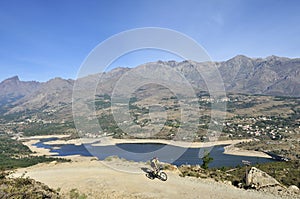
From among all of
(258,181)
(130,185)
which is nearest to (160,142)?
(258,181)

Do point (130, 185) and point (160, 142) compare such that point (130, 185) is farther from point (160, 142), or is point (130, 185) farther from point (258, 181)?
point (160, 142)

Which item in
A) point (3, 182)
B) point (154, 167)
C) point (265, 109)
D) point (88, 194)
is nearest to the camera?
point (3, 182)

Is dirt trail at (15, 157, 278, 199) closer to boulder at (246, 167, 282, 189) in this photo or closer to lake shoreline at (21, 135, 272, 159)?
boulder at (246, 167, 282, 189)

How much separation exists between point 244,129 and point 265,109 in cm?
5321

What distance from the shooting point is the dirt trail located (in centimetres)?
1191

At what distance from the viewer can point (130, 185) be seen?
41.8ft

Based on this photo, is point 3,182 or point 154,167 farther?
point 154,167

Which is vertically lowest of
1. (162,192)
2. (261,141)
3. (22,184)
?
(261,141)

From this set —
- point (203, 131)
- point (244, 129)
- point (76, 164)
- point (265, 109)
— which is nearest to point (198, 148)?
point (203, 131)

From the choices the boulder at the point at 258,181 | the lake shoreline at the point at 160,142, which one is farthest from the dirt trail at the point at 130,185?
the lake shoreline at the point at 160,142

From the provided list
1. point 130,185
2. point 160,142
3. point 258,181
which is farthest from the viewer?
point 160,142

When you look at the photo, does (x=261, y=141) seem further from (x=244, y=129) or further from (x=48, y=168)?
(x=48, y=168)

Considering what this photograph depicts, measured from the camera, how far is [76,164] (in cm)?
1786

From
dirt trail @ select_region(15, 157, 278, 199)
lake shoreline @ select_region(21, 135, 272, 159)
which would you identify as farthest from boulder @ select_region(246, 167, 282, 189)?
lake shoreline @ select_region(21, 135, 272, 159)
